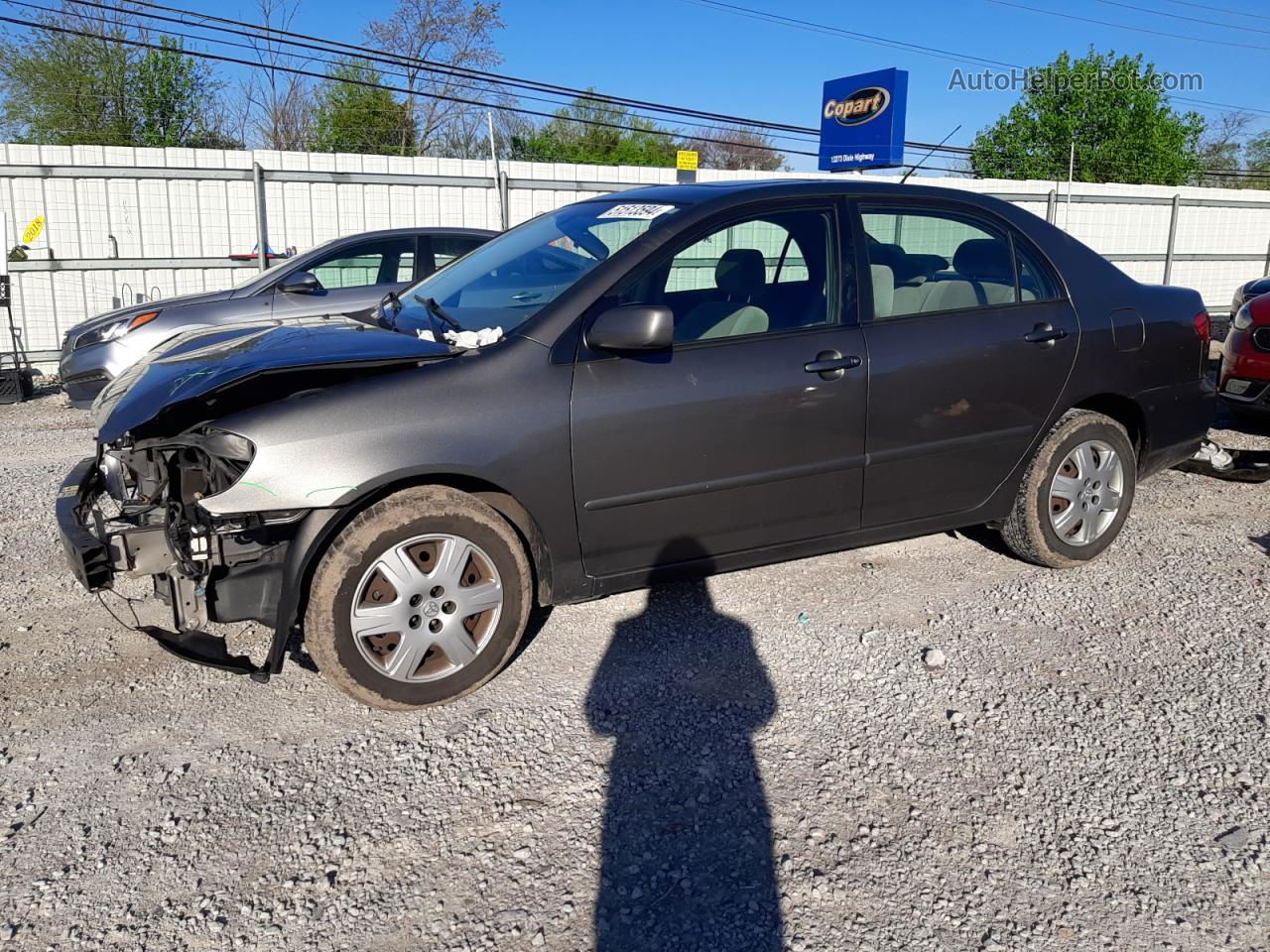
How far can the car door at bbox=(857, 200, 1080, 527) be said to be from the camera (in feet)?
13.4

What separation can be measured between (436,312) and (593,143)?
43.3 meters

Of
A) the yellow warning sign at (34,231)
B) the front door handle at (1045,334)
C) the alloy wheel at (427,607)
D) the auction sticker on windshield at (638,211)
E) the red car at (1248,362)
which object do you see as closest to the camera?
Result: the alloy wheel at (427,607)

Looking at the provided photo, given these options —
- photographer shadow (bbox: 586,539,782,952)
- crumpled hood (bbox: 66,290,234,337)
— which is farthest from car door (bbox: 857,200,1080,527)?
crumpled hood (bbox: 66,290,234,337)

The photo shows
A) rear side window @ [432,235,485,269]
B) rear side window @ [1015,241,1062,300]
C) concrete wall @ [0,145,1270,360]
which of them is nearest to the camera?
rear side window @ [1015,241,1062,300]

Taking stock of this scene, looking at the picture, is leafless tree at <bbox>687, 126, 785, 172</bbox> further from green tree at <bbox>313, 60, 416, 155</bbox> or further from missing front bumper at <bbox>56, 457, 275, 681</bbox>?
missing front bumper at <bbox>56, 457, 275, 681</bbox>

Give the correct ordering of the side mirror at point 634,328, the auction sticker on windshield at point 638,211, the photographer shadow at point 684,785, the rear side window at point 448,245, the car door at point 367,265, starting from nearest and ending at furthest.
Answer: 1. the photographer shadow at point 684,785
2. the side mirror at point 634,328
3. the auction sticker on windshield at point 638,211
4. the car door at point 367,265
5. the rear side window at point 448,245

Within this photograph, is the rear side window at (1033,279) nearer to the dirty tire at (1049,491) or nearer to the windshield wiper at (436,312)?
the dirty tire at (1049,491)

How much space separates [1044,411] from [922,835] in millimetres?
2367

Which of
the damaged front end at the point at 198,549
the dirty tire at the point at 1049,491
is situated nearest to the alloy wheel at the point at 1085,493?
the dirty tire at the point at 1049,491

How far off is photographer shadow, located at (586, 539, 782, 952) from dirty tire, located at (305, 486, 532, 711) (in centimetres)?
45

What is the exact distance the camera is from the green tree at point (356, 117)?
106ft

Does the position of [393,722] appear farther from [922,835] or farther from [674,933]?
[922,835]

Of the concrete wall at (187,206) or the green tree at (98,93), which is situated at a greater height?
the green tree at (98,93)

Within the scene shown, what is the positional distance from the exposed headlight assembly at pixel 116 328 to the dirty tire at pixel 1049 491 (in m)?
7.03
